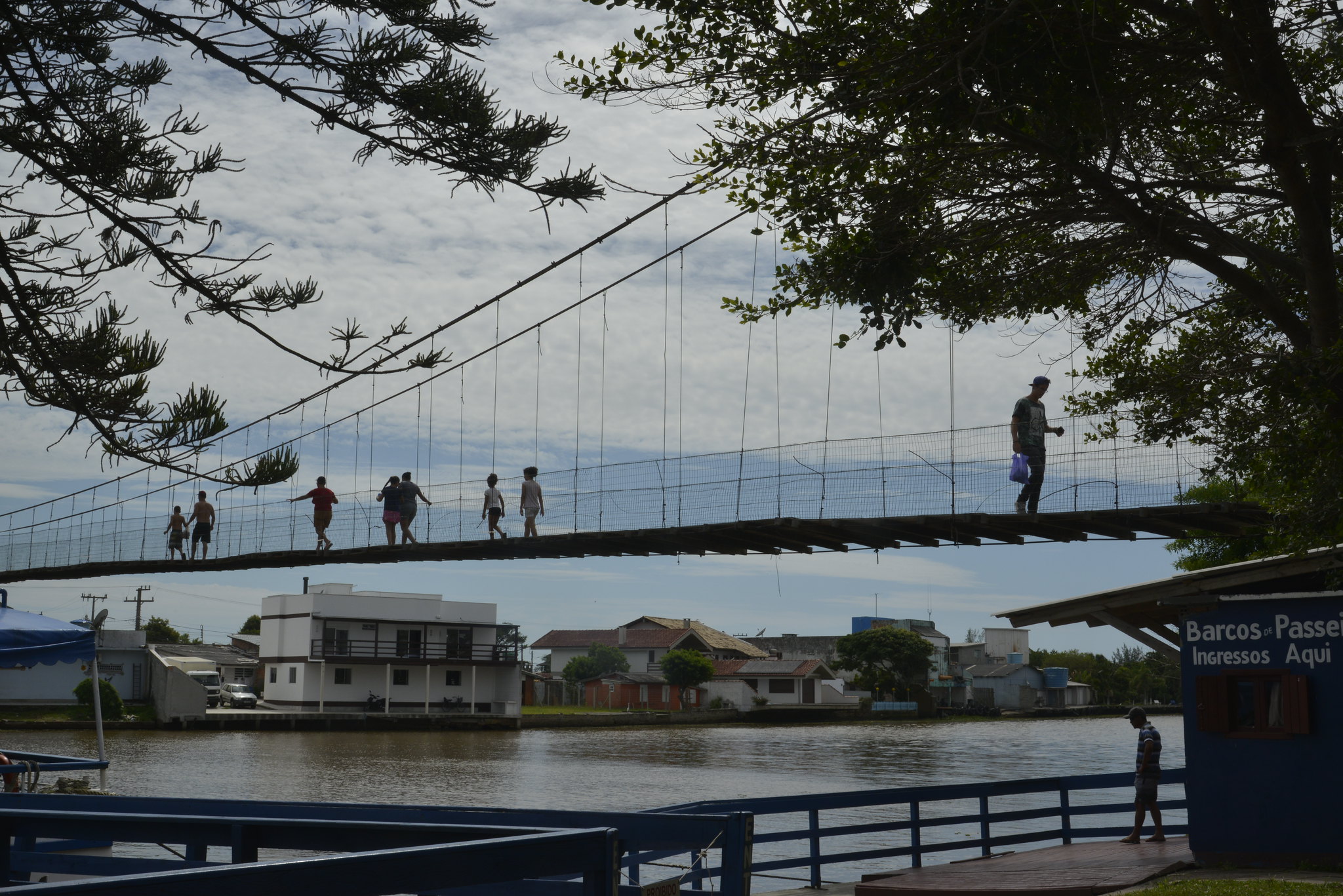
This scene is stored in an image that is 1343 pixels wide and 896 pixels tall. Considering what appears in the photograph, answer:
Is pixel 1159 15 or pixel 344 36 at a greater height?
pixel 1159 15

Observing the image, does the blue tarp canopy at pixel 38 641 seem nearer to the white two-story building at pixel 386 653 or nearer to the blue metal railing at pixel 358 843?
the blue metal railing at pixel 358 843

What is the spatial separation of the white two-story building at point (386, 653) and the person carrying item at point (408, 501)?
28721mm

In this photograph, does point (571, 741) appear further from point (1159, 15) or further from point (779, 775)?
point (1159, 15)

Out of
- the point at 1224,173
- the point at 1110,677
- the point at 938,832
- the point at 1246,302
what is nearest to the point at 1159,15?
the point at 1224,173

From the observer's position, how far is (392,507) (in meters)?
21.5

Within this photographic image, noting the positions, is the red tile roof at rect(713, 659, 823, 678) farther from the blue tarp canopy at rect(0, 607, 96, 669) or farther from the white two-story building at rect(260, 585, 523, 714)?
the blue tarp canopy at rect(0, 607, 96, 669)

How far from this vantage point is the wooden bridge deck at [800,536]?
13641mm

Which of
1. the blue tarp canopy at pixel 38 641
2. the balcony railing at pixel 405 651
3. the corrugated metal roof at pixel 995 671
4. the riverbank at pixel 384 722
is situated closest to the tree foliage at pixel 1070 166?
the blue tarp canopy at pixel 38 641

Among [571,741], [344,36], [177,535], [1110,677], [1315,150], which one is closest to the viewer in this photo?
[344,36]

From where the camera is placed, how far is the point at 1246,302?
8766 mm

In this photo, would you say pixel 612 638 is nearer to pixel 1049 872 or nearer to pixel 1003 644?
pixel 1003 644

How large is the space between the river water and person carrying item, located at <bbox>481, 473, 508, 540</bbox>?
14.4 ft

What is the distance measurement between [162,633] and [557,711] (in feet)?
80.3

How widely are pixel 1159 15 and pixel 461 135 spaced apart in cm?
382
